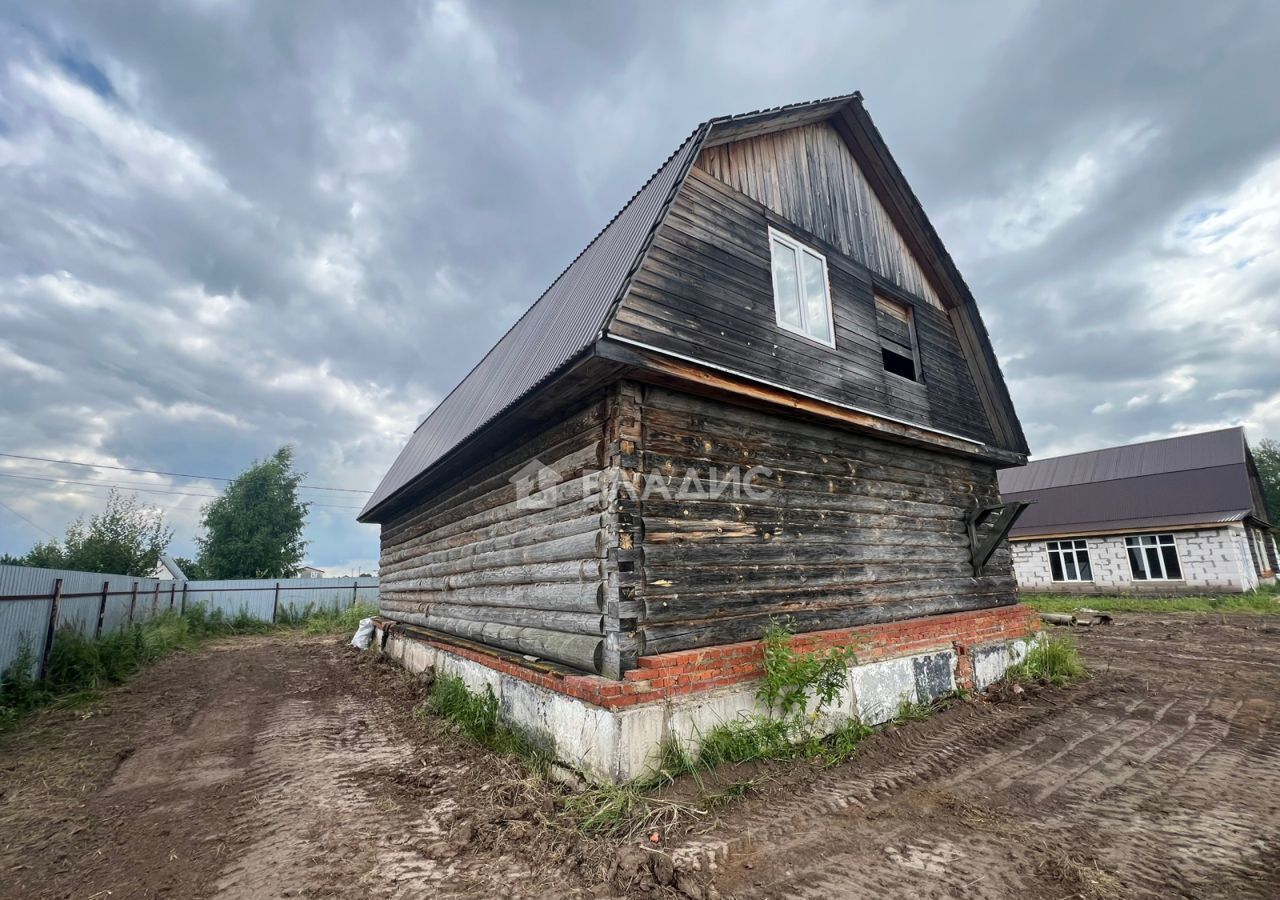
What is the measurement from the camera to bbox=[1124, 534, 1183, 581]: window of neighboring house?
69.7 ft

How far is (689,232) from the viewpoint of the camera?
5.71m

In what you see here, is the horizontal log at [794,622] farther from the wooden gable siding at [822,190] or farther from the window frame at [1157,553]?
the window frame at [1157,553]

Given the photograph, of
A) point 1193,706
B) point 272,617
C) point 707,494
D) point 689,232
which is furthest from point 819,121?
point 272,617

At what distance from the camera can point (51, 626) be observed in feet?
29.4

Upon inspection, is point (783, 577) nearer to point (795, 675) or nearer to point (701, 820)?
point (795, 675)

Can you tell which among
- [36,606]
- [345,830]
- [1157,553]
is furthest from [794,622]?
[1157,553]

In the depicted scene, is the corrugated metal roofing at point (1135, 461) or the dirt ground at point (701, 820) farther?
the corrugated metal roofing at point (1135, 461)

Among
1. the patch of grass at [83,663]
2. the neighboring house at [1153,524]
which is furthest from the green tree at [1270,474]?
the patch of grass at [83,663]

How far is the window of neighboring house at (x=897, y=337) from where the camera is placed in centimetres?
802

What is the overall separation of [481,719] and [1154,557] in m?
27.3

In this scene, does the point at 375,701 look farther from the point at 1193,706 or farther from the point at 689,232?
the point at 1193,706

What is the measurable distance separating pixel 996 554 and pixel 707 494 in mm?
6283

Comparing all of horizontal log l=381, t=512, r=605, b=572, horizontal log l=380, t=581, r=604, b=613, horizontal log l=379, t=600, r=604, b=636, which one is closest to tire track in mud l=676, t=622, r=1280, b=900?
horizontal log l=379, t=600, r=604, b=636

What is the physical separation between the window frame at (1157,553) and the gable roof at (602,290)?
18936mm
